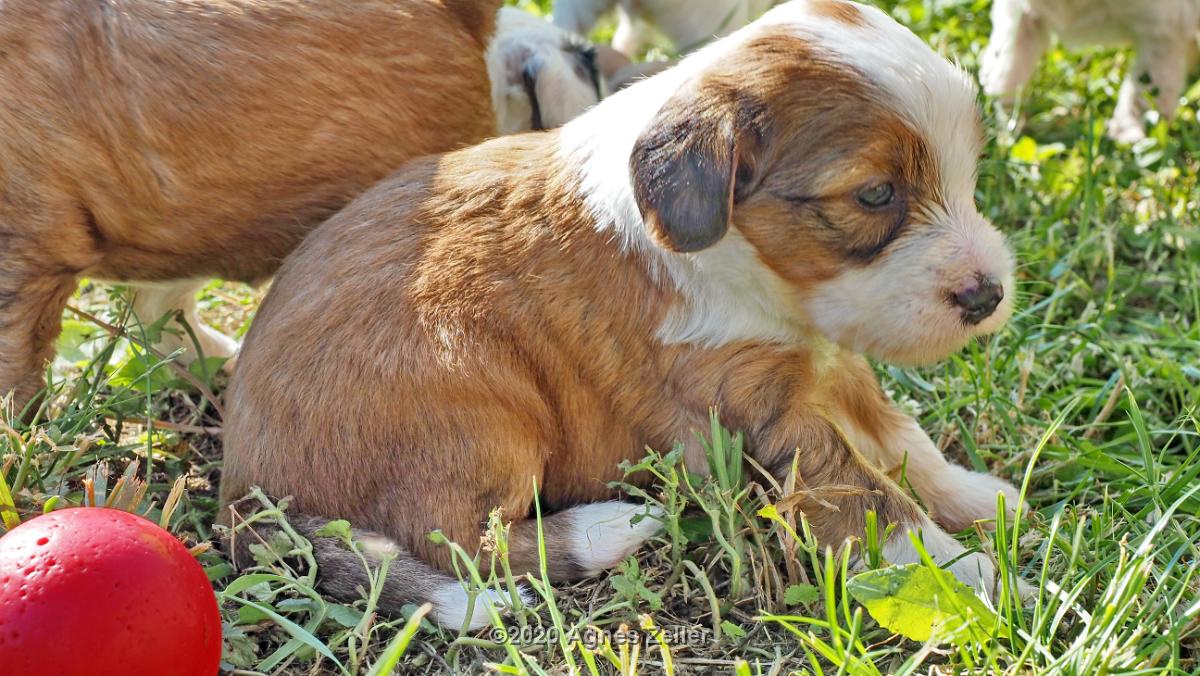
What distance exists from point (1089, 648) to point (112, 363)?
10.9 feet

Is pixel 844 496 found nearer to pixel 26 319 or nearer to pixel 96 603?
pixel 96 603

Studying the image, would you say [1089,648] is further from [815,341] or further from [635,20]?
[635,20]

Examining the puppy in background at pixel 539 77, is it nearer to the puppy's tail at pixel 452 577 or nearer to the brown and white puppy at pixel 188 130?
the brown and white puppy at pixel 188 130

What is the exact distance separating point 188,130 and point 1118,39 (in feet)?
14.6

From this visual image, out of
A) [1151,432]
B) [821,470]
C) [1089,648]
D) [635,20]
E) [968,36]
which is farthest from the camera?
[968,36]

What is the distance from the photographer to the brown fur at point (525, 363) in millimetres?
3037

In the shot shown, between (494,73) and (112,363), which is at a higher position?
(494,73)

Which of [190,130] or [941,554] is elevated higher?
[190,130]

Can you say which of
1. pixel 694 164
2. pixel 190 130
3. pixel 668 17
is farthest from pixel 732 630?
pixel 668 17

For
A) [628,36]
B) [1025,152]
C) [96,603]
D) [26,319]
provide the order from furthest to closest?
1. [628,36]
2. [1025,152]
3. [26,319]
4. [96,603]

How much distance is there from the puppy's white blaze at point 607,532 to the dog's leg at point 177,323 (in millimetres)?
1573

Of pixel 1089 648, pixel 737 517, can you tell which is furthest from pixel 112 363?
pixel 1089 648

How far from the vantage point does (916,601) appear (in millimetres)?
2750

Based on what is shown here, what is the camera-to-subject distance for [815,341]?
11.0ft
